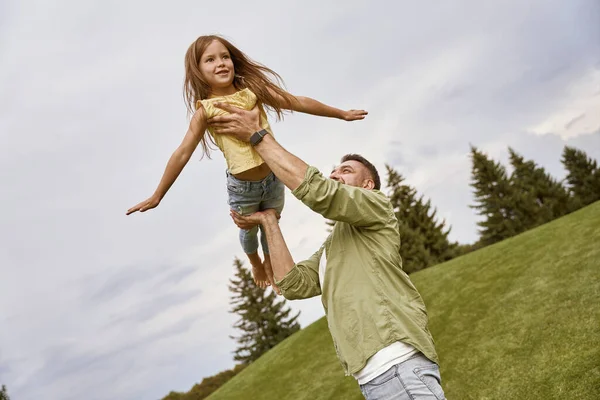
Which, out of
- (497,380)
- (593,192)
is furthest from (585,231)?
(593,192)

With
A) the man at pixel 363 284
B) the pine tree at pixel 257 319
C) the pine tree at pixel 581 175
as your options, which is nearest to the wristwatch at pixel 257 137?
the man at pixel 363 284

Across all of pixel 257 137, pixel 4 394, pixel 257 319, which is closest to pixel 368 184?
pixel 257 137

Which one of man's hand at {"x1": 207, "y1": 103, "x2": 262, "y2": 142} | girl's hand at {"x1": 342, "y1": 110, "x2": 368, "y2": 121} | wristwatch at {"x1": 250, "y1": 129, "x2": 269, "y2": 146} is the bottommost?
wristwatch at {"x1": 250, "y1": 129, "x2": 269, "y2": 146}

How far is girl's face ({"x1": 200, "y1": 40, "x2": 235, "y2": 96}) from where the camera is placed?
345 cm

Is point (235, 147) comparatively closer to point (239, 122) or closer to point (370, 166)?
point (239, 122)

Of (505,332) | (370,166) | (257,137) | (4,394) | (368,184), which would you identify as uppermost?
(4,394)

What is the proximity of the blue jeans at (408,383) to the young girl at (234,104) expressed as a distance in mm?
1565

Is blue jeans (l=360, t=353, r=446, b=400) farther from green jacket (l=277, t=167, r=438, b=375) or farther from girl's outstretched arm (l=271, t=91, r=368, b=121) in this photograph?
girl's outstretched arm (l=271, t=91, r=368, b=121)

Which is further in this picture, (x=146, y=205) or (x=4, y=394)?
(x=4, y=394)

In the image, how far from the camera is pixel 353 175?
3.36 meters

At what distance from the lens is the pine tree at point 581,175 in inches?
1608

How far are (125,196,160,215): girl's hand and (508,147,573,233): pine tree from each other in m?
37.1

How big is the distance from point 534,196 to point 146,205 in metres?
40.6

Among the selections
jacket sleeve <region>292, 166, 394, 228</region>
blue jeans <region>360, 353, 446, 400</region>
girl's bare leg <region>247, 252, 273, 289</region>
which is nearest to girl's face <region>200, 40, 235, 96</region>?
jacket sleeve <region>292, 166, 394, 228</region>
